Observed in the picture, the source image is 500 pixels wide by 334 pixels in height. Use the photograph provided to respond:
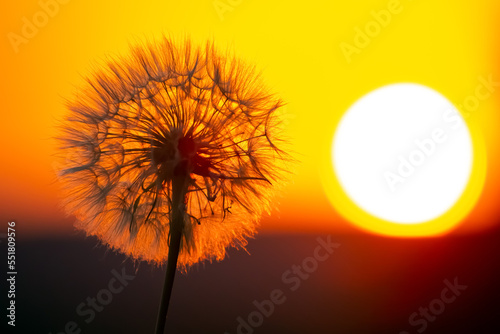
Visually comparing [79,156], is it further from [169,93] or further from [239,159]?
[239,159]

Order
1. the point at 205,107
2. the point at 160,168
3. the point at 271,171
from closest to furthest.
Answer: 1. the point at 160,168
2. the point at 205,107
3. the point at 271,171

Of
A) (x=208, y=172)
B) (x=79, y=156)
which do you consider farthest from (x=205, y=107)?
(x=79, y=156)

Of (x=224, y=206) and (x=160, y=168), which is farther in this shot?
(x=224, y=206)

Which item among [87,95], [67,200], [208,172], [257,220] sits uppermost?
[87,95]

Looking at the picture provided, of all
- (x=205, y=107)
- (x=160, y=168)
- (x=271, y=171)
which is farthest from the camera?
(x=271, y=171)

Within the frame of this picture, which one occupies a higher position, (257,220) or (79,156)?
(79,156)
